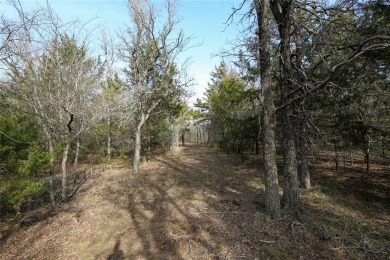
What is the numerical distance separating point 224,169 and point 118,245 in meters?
9.62

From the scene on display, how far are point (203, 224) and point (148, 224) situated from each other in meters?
1.73

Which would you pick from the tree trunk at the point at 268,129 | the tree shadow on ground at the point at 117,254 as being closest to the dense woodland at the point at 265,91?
the tree trunk at the point at 268,129

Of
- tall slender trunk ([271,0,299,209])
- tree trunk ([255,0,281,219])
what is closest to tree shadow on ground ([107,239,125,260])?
→ tree trunk ([255,0,281,219])

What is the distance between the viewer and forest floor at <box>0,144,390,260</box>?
577 cm

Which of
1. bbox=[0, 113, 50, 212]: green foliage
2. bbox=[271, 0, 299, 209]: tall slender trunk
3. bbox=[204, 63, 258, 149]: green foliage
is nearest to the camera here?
bbox=[0, 113, 50, 212]: green foliage

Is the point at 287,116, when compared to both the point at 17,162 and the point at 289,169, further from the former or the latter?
the point at 17,162

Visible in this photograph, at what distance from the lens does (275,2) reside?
7465mm

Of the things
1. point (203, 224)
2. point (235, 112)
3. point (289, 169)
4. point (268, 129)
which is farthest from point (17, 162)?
point (235, 112)

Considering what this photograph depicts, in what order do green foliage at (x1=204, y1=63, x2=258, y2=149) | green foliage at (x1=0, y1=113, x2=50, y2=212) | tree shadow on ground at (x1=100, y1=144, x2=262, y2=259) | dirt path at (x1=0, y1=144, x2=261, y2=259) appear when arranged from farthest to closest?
green foliage at (x1=204, y1=63, x2=258, y2=149) < green foliage at (x1=0, y1=113, x2=50, y2=212) < dirt path at (x1=0, y1=144, x2=261, y2=259) < tree shadow on ground at (x1=100, y1=144, x2=262, y2=259)

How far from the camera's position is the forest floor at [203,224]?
577cm

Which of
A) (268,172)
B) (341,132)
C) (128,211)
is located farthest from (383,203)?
(128,211)

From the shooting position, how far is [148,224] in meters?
7.45

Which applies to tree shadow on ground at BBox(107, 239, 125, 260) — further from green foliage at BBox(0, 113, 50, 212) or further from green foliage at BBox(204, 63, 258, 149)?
green foliage at BBox(204, 63, 258, 149)

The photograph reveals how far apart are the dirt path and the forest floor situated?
3cm
